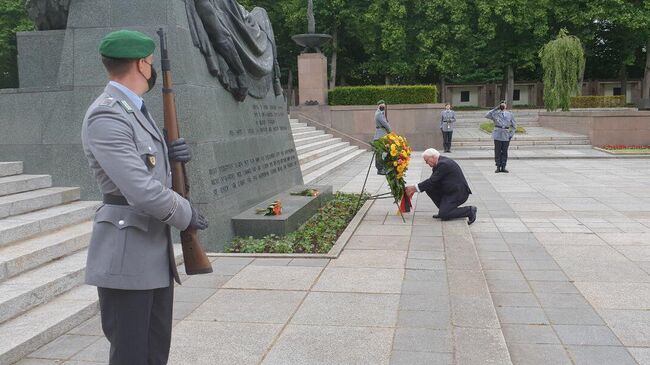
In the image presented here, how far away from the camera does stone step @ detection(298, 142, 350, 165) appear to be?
52.8 feet

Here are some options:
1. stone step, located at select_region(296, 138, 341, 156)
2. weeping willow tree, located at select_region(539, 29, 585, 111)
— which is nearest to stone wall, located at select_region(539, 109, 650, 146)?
weeping willow tree, located at select_region(539, 29, 585, 111)

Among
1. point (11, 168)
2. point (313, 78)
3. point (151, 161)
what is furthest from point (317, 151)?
point (151, 161)

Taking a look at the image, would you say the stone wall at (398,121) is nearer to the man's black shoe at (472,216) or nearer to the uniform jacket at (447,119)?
the uniform jacket at (447,119)

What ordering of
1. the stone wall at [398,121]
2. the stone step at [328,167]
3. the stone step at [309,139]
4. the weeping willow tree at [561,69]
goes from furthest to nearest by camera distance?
the weeping willow tree at [561,69] < the stone wall at [398,121] < the stone step at [309,139] < the stone step at [328,167]

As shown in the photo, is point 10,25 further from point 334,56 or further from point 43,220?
point 43,220

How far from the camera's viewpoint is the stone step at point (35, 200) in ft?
18.4

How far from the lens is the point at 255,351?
152 inches

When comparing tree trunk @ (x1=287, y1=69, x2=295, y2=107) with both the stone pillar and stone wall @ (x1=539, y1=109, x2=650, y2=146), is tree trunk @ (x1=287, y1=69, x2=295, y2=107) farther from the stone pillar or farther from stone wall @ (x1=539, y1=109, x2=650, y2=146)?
stone wall @ (x1=539, y1=109, x2=650, y2=146)

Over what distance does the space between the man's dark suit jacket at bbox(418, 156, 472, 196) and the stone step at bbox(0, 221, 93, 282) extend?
4.91 metres

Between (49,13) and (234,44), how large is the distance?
235 cm

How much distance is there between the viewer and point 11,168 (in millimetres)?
6633

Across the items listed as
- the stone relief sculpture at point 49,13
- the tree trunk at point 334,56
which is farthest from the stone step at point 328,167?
the tree trunk at point 334,56

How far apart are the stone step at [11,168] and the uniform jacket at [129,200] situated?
4.87m

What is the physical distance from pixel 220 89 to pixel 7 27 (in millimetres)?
31898
